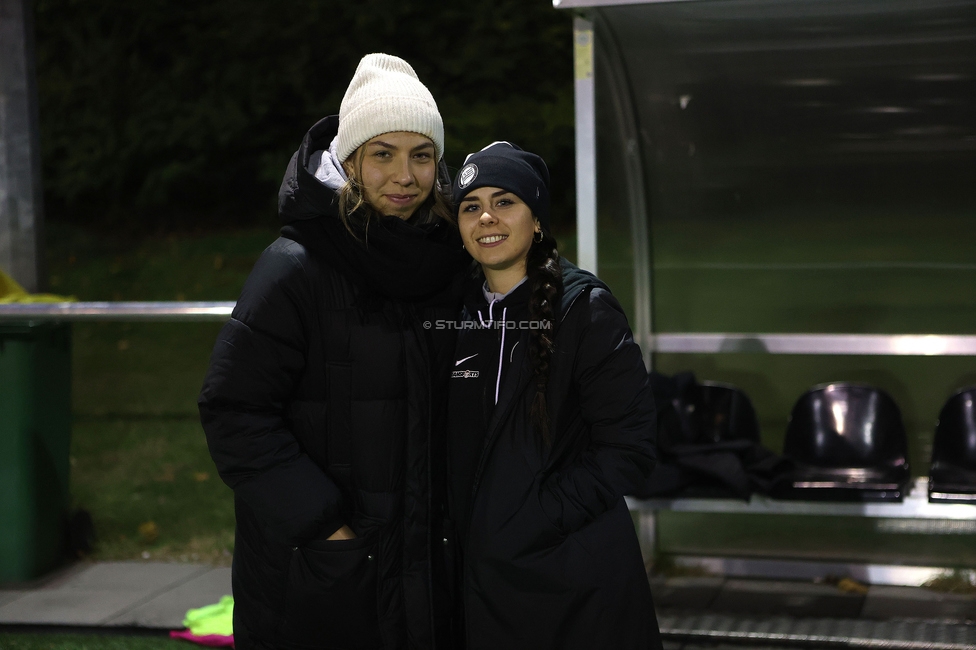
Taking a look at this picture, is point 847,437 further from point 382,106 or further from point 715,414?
point 382,106

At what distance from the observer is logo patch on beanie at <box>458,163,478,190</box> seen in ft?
7.67

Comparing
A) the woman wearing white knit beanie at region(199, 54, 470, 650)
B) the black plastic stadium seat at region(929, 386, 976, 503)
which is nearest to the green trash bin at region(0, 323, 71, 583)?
the woman wearing white knit beanie at region(199, 54, 470, 650)

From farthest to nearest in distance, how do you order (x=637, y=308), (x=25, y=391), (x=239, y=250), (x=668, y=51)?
(x=239, y=250), (x=637, y=308), (x=25, y=391), (x=668, y=51)

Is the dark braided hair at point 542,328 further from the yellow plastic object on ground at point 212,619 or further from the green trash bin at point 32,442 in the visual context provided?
the green trash bin at point 32,442

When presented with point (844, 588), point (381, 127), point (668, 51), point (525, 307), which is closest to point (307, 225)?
point (381, 127)

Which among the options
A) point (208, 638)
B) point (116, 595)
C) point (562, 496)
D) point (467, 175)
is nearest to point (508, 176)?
point (467, 175)

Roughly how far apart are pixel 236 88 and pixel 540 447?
12.2m

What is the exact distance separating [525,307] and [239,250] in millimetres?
10535

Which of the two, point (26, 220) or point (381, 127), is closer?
point (381, 127)

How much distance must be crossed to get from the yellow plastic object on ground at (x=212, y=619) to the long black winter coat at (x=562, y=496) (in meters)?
1.85

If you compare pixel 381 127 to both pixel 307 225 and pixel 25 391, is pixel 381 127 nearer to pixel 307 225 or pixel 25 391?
pixel 307 225

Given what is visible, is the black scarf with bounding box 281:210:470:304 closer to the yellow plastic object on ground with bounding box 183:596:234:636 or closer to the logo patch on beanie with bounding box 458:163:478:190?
the logo patch on beanie with bounding box 458:163:478:190

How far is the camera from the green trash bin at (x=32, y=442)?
14.4 ft

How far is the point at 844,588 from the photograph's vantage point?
4.30m
